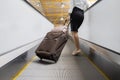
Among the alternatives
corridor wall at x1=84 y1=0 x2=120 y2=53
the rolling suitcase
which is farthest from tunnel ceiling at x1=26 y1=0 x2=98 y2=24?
corridor wall at x1=84 y1=0 x2=120 y2=53

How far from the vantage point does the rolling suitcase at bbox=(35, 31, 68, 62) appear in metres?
3.69

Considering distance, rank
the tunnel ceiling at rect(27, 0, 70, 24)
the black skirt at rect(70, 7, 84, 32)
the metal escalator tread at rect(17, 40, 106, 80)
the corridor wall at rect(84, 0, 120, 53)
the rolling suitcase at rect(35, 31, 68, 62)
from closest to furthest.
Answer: the metal escalator tread at rect(17, 40, 106, 80), the corridor wall at rect(84, 0, 120, 53), the rolling suitcase at rect(35, 31, 68, 62), the black skirt at rect(70, 7, 84, 32), the tunnel ceiling at rect(27, 0, 70, 24)

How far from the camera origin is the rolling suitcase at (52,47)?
3694mm

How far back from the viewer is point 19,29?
364 cm

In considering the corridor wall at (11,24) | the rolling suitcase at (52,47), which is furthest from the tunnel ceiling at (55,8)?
the corridor wall at (11,24)

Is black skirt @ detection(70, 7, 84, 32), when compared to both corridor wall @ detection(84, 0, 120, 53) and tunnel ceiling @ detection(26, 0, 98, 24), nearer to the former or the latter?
corridor wall @ detection(84, 0, 120, 53)

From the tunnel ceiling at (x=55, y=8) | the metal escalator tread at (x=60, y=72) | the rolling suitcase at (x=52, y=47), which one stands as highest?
the tunnel ceiling at (x=55, y=8)

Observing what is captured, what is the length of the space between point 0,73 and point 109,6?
1.85m

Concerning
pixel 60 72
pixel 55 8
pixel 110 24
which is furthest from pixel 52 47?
pixel 55 8

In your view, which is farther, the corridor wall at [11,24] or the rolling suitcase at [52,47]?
the rolling suitcase at [52,47]

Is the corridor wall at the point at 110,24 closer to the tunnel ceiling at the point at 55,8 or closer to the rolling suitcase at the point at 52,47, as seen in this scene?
the rolling suitcase at the point at 52,47

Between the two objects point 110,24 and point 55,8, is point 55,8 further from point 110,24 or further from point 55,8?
point 110,24

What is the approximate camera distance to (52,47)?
3789 millimetres

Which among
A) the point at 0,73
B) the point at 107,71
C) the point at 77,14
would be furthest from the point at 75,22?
the point at 0,73
